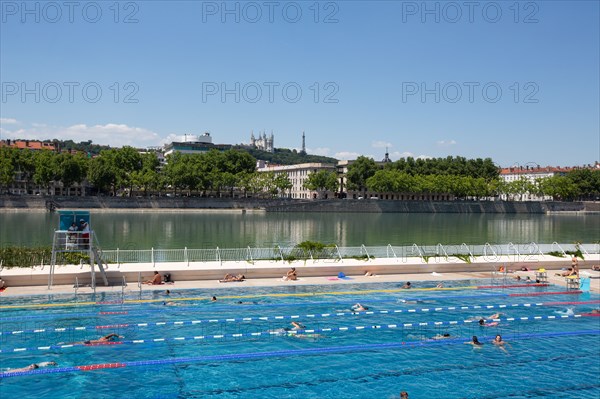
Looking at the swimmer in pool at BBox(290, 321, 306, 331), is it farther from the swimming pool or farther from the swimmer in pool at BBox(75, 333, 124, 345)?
the swimmer in pool at BBox(75, 333, 124, 345)

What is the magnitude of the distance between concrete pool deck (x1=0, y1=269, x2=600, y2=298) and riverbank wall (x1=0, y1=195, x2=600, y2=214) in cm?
7904

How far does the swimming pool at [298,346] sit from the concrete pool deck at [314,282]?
680mm

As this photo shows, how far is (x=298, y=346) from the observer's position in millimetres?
17953

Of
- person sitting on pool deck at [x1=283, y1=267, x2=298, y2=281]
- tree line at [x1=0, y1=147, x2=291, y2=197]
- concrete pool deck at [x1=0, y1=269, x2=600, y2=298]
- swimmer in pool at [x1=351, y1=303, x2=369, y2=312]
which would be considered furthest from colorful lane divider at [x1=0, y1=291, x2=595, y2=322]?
tree line at [x1=0, y1=147, x2=291, y2=197]

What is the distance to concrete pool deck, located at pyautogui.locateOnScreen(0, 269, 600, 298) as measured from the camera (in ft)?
77.1

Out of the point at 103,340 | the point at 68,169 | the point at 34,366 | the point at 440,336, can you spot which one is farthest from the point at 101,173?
the point at 440,336

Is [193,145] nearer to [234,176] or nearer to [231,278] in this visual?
[234,176]

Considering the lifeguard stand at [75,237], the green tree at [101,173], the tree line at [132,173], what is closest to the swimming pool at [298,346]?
the lifeguard stand at [75,237]

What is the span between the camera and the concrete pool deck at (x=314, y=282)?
23.5 m

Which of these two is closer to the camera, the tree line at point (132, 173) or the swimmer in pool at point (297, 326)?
the swimmer in pool at point (297, 326)

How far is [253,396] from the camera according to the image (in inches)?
558

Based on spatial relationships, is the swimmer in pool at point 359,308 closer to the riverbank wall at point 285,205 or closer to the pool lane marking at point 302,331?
the pool lane marking at point 302,331

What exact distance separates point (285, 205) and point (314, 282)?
9192 cm

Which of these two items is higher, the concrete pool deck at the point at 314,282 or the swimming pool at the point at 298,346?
the concrete pool deck at the point at 314,282
